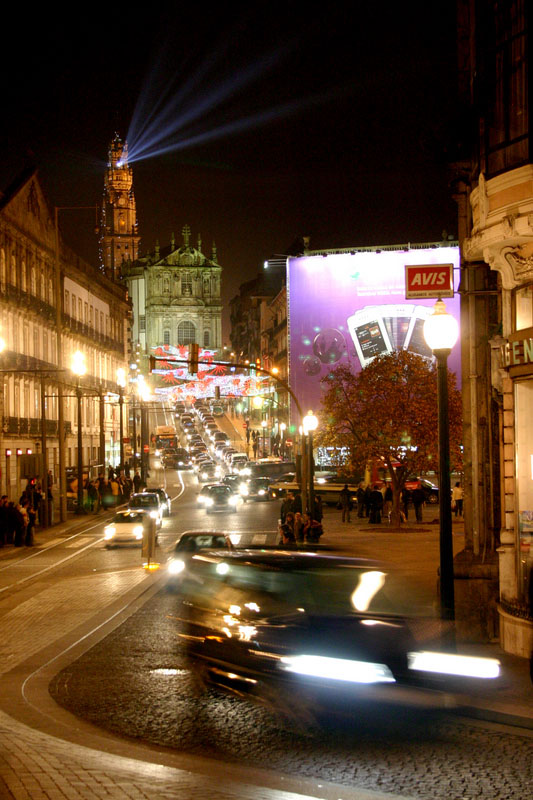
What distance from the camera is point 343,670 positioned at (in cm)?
871

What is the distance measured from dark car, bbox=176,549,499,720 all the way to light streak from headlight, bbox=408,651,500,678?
0.4 inches

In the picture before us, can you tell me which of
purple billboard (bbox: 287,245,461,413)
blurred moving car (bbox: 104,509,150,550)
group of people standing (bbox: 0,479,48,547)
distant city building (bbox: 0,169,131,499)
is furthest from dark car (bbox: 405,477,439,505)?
group of people standing (bbox: 0,479,48,547)

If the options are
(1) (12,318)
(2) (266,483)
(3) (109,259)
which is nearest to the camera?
(1) (12,318)

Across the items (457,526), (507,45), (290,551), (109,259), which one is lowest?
(457,526)

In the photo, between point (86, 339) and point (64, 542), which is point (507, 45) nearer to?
point (64, 542)

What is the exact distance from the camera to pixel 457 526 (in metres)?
36.5

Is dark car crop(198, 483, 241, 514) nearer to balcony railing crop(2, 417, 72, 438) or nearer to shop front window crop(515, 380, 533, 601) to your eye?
balcony railing crop(2, 417, 72, 438)

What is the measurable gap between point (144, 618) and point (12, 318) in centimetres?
3406

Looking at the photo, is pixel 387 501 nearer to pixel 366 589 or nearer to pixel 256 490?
pixel 256 490

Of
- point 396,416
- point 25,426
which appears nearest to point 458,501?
point 396,416

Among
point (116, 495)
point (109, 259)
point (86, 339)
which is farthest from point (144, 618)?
point (109, 259)

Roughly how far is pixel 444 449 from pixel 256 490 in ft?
145

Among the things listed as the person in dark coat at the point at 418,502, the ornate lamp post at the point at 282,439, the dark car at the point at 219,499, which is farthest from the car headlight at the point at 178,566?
the ornate lamp post at the point at 282,439

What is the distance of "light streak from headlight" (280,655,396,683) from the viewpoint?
871 cm
